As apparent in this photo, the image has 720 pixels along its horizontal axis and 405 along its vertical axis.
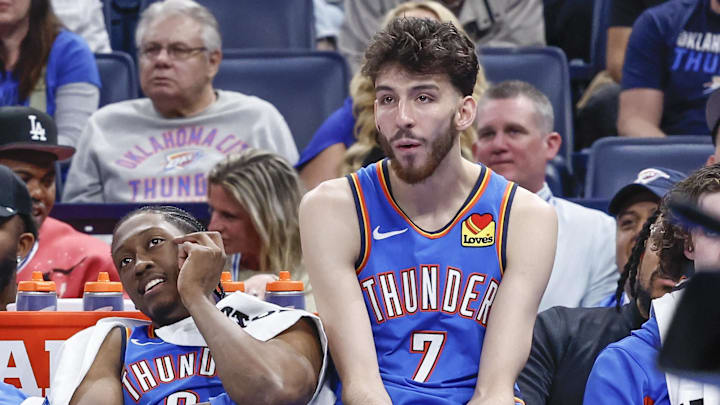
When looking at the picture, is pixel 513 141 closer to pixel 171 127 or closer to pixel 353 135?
pixel 353 135

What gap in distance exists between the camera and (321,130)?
15.4ft

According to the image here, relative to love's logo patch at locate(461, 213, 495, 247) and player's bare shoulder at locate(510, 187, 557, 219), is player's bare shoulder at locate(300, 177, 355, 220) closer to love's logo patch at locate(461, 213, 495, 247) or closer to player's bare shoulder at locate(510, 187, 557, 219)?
love's logo patch at locate(461, 213, 495, 247)

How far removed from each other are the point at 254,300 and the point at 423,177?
0.49 meters

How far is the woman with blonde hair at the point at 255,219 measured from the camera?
377 centimetres

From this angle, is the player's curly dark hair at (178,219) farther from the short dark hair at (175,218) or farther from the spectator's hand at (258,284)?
the spectator's hand at (258,284)

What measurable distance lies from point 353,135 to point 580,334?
1945 mm

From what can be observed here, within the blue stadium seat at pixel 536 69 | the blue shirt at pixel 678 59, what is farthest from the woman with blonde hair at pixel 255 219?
the blue shirt at pixel 678 59

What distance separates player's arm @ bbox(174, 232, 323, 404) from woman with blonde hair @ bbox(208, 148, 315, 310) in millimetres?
1274

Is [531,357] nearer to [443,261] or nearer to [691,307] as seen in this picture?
[443,261]

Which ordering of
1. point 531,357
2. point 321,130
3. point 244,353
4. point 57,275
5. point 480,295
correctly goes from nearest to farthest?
1. point 244,353
2. point 480,295
3. point 531,357
4. point 57,275
5. point 321,130

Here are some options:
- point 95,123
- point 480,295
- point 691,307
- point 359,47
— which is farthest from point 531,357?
point 359,47

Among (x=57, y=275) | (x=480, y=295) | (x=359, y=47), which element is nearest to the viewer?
(x=480, y=295)

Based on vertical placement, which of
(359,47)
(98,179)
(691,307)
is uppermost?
(691,307)

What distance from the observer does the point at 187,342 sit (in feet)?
8.21
